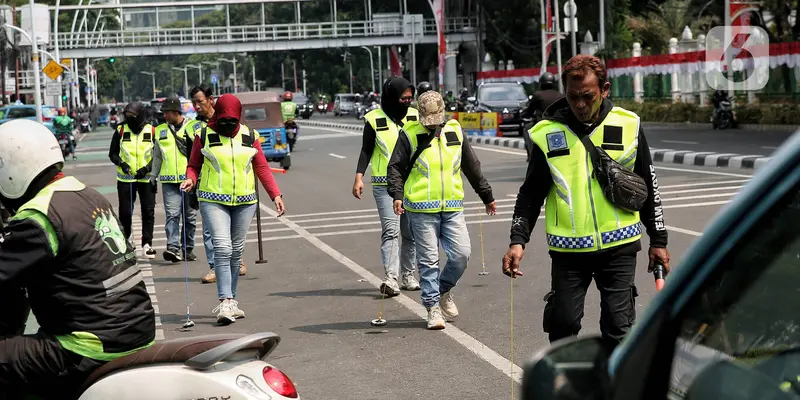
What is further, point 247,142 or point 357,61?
point 357,61

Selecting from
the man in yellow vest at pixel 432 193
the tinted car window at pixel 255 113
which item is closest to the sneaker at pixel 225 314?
the man in yellow vest at pixel 432 193

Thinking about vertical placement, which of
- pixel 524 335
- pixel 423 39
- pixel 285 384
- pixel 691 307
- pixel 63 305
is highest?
pixel 423 39

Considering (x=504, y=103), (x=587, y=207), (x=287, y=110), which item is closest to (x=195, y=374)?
(x=587, y=207)

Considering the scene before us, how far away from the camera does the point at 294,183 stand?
2444 centimetres

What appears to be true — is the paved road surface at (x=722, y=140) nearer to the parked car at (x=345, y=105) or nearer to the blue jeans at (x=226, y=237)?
the blue jeans at (x=226, y=237)

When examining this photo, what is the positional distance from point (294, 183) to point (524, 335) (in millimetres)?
16591

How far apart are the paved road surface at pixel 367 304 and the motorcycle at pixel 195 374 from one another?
2.48m

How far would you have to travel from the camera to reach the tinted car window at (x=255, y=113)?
99.8 ft

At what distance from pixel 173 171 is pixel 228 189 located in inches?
163

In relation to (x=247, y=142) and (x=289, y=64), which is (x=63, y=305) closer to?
(x=247, y=142)

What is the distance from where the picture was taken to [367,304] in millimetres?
9906

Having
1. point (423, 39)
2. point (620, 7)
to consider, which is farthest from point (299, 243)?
point (423, 39)

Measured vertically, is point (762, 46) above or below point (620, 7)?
below

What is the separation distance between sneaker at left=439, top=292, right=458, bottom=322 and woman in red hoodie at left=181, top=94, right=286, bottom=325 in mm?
1464
